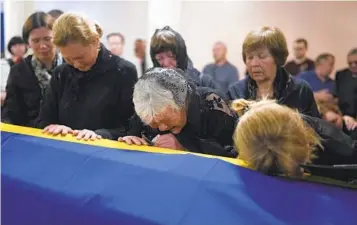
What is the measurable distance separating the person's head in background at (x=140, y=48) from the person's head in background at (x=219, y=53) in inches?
32.8

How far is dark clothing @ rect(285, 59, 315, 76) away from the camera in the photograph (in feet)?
15.3

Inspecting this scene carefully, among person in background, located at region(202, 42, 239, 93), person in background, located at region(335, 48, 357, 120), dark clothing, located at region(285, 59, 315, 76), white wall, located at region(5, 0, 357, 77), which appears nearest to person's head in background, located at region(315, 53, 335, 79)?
dark clothing, located at region(285, 59, 315, 76)

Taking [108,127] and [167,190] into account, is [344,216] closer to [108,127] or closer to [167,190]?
[167,190]

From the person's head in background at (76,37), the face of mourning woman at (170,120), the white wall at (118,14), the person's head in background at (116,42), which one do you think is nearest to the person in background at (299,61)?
the white wall at (118,14)

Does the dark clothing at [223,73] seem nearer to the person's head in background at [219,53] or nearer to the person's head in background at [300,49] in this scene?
the person's head in background at [219,53]

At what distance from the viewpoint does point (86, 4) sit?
580 centimetres

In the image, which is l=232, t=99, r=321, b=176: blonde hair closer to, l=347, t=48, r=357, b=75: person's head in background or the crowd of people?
the crowd of people

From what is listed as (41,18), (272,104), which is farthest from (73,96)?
(272,104)

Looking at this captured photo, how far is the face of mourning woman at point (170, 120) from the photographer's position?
4.53 feet

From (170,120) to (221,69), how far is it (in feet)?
13.1

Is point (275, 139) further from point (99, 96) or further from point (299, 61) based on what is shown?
point (299, 61)

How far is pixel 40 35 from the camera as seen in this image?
2084 mm

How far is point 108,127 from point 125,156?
1.51 feet

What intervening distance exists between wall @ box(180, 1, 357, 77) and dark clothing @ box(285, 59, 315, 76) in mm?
644
